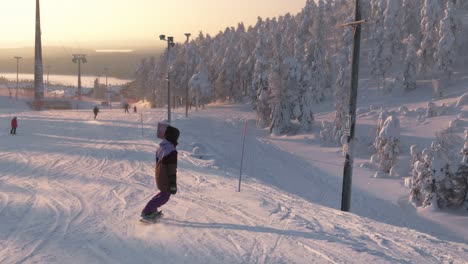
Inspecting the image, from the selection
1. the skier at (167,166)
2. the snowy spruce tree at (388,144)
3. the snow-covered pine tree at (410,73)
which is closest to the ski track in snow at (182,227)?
the skier at (167,166)

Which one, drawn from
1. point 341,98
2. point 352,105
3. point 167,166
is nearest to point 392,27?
point 341,98

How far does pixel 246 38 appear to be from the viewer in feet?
300

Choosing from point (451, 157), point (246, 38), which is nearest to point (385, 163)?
point (451, 157)

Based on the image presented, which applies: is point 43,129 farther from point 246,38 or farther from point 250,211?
point 246,38

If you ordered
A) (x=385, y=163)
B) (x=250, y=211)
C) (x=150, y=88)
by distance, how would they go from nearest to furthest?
(x=250, y=211) → (x=385, y=163) → (x=150, y=88)

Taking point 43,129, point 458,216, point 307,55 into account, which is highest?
point 307,55

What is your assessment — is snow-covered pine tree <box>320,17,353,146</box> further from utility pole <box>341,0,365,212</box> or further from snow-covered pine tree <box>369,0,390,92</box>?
utility pole <box>341,0,365,212</box>

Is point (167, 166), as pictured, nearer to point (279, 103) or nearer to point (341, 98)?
point (279, 103)

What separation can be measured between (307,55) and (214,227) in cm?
6873

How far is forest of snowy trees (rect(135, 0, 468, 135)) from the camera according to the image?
5356 cm

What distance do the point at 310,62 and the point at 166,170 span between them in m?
68.3

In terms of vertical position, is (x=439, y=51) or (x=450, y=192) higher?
(x=439, y=51)

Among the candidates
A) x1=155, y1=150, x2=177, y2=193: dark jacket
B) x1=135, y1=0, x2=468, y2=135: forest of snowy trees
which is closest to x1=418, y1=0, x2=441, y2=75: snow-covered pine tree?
x1=135, y1=0, x2=468, y2=135: forest of snowy trees

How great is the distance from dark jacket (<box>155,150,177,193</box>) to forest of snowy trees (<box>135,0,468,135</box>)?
3340cm
